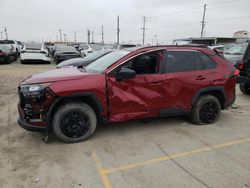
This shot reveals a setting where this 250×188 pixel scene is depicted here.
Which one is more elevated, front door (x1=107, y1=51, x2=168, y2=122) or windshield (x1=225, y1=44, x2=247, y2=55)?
windshield (x1=225, y1=44, x2=247, y2=55)

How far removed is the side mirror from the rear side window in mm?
1551

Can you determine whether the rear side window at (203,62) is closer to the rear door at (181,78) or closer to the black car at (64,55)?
the rear door at (181,78)

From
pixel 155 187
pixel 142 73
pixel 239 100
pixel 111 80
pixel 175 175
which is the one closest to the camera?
pixel 155 187

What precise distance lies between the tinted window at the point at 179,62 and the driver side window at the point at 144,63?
24 cm

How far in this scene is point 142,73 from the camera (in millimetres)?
4527

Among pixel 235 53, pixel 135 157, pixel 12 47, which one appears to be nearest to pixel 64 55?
pixel 12 47

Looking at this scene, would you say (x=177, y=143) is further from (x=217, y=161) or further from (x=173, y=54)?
(x=173, y=54)

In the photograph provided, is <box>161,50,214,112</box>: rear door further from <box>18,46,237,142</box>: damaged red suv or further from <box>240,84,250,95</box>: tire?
<box>240,84,250,95</box>: tire

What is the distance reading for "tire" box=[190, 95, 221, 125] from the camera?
16.7 ft

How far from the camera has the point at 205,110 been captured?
517 centimetres

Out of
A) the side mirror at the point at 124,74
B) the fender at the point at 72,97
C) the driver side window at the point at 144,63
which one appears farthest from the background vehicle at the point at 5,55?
the side mirror at the point at 124,74

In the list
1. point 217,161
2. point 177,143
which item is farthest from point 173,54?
point 217,161

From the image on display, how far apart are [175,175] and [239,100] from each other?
17.0ft

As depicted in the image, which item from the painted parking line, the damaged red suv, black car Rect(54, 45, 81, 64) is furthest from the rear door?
black car Rect(54, 45, 81, 64)
